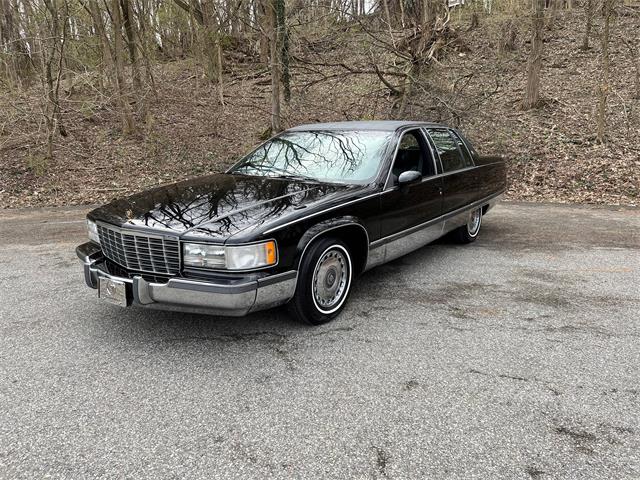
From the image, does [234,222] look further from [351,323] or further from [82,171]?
[82,171]

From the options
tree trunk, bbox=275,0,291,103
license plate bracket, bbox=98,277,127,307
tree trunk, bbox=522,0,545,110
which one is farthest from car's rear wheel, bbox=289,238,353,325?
tree trunk, bbox=522,0,545,110

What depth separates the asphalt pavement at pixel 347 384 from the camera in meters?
2.41

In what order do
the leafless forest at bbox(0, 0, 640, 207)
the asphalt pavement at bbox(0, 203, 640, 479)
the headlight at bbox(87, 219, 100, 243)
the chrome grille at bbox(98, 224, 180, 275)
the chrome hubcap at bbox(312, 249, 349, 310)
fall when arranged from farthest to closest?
the leafless forest at bbox(0, 0, 640, 207) < the headlight at bbox(87, 219, 100, 243) < the chrome hubcap at bbox(312, 249, 349, 310) < the chrome grille at bbox(98, 224, 180, 275) < the asphalt pavement at bbox(0, 203, 640, 479)

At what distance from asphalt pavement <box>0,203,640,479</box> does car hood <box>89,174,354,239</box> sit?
2.79 ft

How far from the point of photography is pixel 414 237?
5.00m

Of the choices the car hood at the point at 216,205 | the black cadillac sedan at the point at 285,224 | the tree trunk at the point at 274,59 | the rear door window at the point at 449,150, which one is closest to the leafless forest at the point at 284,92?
the tree trunk at the point at 274,59

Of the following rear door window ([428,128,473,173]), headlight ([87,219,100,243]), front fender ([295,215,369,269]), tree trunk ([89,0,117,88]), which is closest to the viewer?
front fender ([295,215,369,269])

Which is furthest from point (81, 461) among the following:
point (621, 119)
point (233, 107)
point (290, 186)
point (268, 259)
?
point (233, 107)

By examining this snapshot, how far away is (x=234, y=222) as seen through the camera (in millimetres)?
3480

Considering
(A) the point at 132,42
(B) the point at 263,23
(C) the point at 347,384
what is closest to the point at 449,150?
(C) the point at 347,384

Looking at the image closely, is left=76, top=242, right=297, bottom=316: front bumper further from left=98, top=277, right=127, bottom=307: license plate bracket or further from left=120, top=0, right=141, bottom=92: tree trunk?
left=120, top=0, right=141, bottom=92: tree trunk

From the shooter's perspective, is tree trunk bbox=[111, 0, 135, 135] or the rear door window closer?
the rear door window

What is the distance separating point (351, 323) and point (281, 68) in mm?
10554

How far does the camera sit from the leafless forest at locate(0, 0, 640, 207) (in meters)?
11.2
